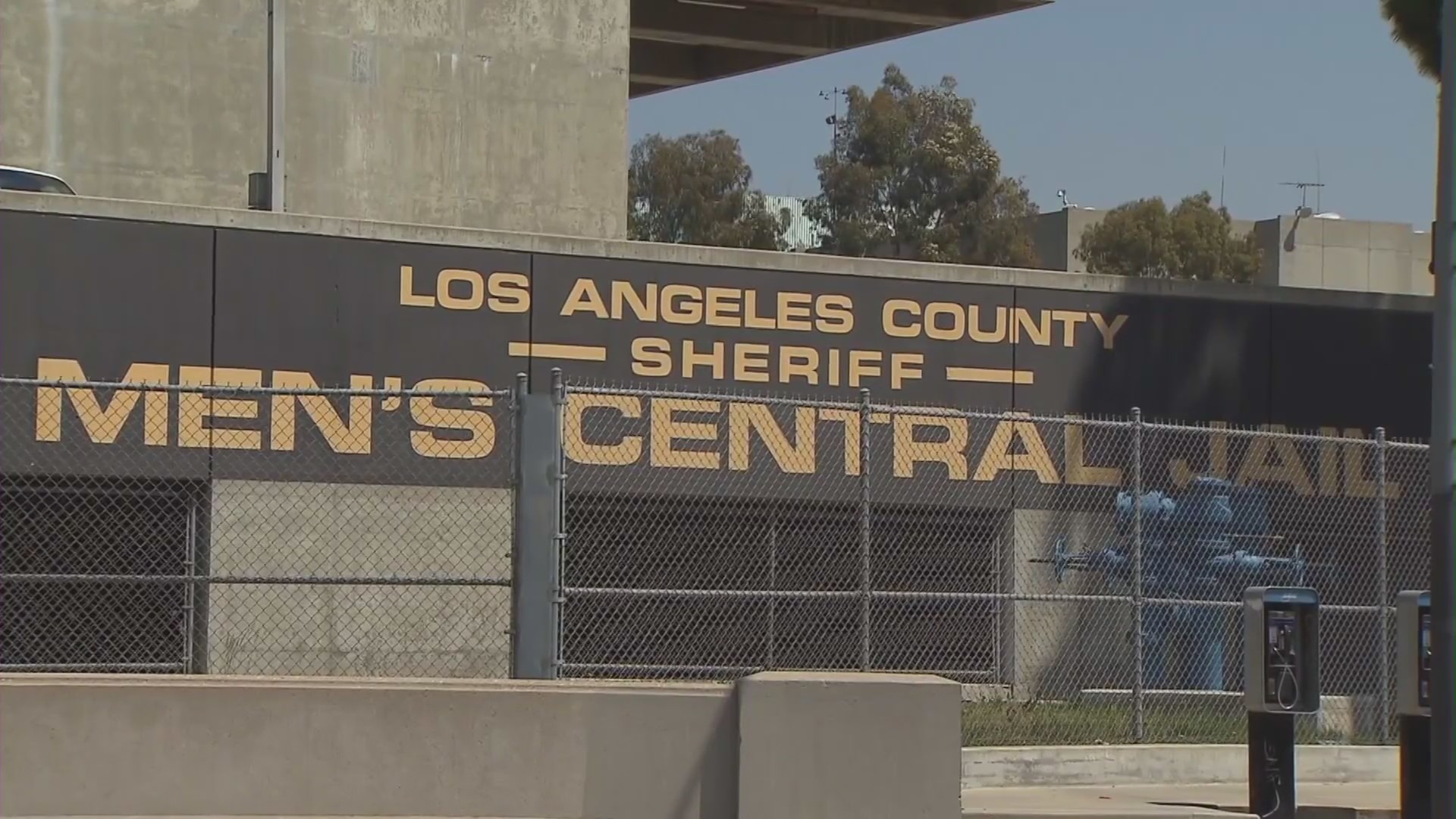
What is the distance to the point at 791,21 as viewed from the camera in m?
30.3

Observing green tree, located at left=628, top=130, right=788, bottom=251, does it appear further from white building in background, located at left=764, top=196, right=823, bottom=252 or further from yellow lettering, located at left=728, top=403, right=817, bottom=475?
yellow lettering, located at left=728, top=403, right=817, bottom=475

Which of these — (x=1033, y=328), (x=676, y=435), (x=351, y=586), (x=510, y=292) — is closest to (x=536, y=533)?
(x=351, y=586)

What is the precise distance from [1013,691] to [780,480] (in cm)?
366

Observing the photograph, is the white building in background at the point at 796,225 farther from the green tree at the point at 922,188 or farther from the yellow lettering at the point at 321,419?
the yellow lettering at the point at 321,419

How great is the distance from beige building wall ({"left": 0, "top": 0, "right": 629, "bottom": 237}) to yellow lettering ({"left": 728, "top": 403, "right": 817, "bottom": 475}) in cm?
620

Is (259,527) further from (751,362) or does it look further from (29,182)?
(29,182)

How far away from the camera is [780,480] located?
61.4 feet

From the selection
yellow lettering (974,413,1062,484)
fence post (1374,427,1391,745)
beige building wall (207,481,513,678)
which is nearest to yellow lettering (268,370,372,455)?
beige building wall (207,481,513,678)

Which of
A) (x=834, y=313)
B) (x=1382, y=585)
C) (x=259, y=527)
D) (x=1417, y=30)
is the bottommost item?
(x=1382, y=585)

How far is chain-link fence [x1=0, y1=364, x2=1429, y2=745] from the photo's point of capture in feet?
53.6

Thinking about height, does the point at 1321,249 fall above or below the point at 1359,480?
above

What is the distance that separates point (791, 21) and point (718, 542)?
528 inches

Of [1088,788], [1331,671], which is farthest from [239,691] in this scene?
[1331,671]

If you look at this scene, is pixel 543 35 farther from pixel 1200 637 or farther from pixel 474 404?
pixel 1200 637
